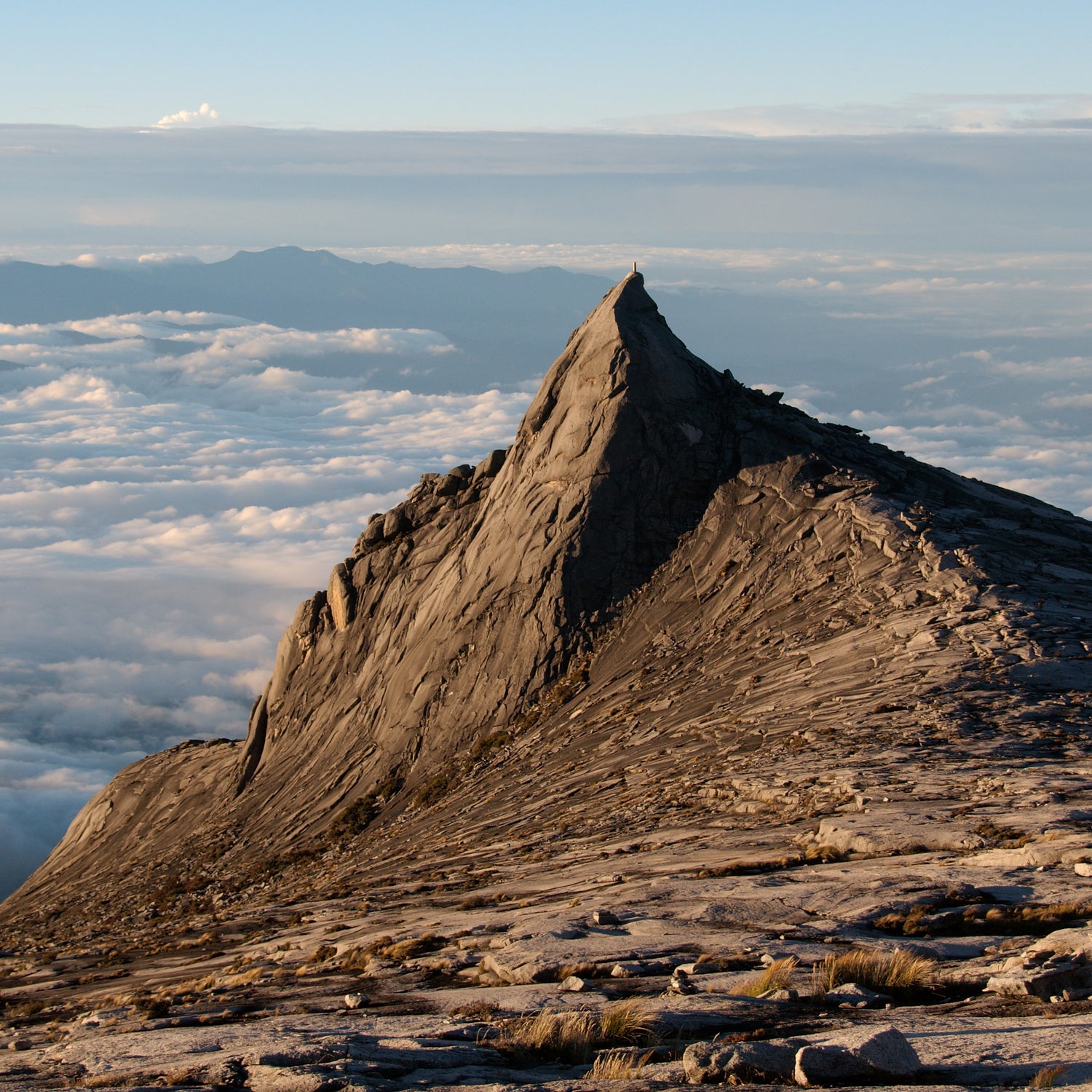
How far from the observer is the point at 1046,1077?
37.0ft

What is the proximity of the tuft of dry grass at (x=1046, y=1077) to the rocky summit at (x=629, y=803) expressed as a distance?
0.05 m

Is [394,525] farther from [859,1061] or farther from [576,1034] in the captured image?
[859,1061]

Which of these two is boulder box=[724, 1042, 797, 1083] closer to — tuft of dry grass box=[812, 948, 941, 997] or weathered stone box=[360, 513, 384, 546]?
tuft of dry grass box=[812, 948, 941, 997]

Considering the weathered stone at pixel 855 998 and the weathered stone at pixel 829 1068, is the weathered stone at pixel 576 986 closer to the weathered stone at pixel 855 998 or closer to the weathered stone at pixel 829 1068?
the weathered stone at pixel 855 998

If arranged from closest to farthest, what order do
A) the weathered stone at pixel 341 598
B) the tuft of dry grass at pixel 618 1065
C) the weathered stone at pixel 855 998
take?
the tuft of dry grass at pixel 618 1065, the weathered stone at pixel 855 998, the weathered stone at pixel 341 598

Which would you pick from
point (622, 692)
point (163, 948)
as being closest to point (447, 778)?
point (622, 692)

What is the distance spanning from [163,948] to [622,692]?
1957 cm

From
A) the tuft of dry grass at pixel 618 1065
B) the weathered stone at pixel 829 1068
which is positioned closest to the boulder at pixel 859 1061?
the weathered stone at pixel 829 1068

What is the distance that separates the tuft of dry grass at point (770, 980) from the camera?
15.6 metres

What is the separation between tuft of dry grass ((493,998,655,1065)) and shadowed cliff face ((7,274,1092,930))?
1825 cm

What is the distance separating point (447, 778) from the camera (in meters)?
47.8

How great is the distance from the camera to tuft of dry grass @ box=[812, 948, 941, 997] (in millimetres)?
15531

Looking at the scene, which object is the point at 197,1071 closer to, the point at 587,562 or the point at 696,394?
the point at 587,562

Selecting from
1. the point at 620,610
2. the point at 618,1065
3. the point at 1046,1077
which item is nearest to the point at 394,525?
the point at 620,610
